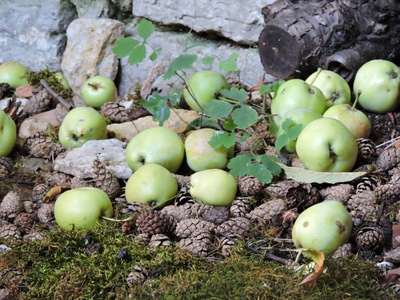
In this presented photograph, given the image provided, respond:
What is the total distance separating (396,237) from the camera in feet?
6.66

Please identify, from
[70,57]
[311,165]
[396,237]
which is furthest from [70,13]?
[396,237]

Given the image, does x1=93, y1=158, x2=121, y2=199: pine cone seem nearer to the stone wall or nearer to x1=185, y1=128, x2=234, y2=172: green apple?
x1=185, y1=128, x2=234, y2=172: green apple

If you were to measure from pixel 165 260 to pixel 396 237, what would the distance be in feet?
3.09

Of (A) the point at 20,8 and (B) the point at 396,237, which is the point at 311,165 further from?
(A) the point at 20,8

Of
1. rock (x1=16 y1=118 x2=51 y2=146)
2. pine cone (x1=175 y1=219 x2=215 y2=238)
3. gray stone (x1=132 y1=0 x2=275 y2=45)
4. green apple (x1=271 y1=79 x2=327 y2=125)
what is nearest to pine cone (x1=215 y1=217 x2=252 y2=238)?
pine cone (x1=175 y1=219 x2=215 y2=238)

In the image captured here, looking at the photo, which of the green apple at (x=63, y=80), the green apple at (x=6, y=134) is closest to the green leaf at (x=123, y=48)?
the green apple at (x=6, y=134)

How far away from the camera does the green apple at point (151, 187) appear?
2.50 meters

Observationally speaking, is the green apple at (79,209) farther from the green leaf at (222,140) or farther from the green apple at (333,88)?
the green apple at (333,88)

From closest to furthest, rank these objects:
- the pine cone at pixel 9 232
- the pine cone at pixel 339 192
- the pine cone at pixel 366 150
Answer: the pine cone at pixel 9 232, the pine cone at pixel 339 192, the pine cone at pixel 366 150

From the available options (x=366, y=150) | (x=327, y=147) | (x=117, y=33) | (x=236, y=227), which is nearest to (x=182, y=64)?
(x=327, y=147)

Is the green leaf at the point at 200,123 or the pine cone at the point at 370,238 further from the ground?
the pine cone at the point at 370,238

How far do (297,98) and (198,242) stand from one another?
1210 mm

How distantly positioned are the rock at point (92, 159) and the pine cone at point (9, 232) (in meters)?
0.53

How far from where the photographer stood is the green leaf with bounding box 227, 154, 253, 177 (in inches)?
99.9
